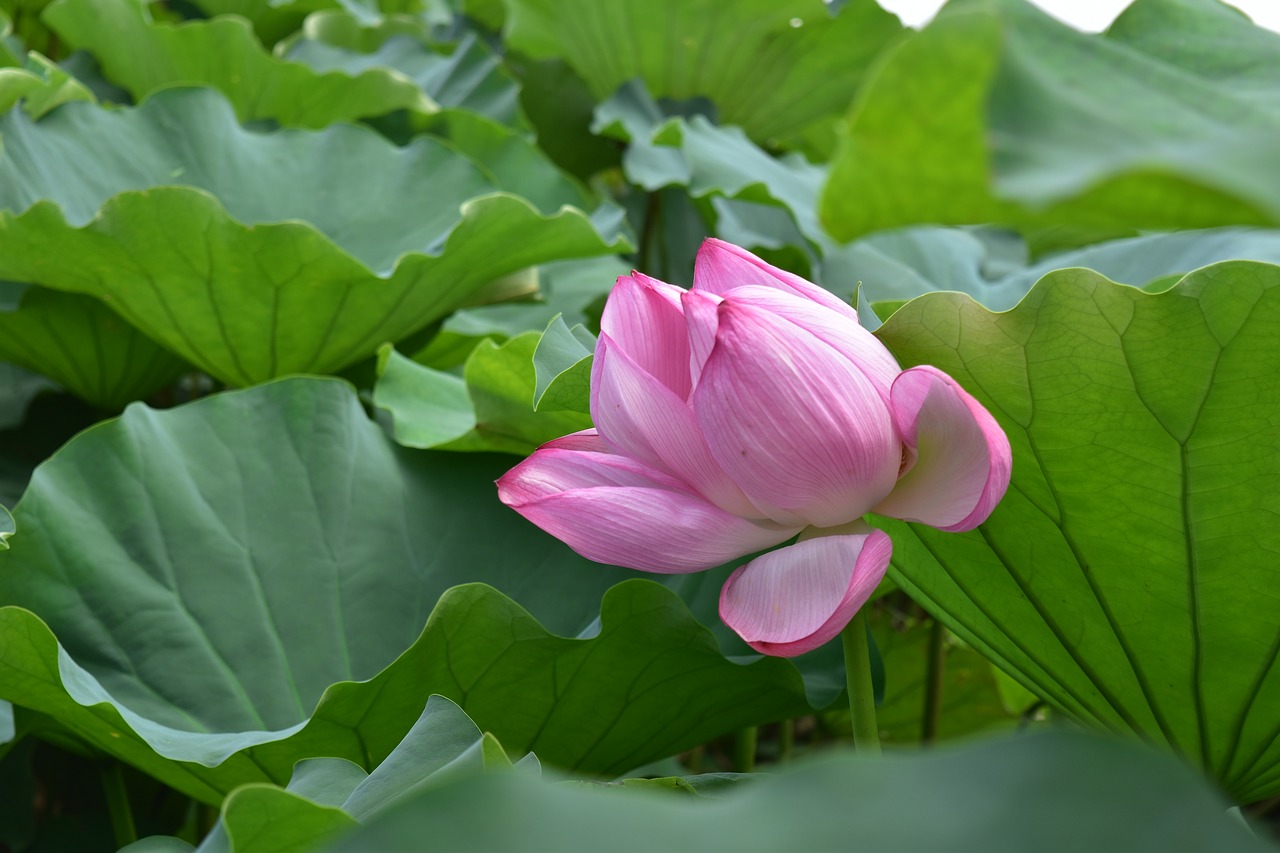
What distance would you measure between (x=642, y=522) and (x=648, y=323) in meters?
0.08

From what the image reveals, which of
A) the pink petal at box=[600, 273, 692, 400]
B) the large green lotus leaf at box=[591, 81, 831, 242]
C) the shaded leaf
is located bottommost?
the large green lotus leaf at box=[591, 81, 831, 242]

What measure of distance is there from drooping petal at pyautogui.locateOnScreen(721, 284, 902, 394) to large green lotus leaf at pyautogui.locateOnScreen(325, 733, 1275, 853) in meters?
0.19

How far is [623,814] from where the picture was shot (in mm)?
261

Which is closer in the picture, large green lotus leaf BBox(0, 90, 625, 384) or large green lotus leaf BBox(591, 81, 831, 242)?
large green lotus leaf BBox(0, 90, 625, 384)

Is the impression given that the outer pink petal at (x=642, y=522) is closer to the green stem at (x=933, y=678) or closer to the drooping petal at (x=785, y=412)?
the drooping petal at (x=785, y=412)

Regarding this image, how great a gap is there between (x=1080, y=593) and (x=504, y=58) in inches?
58.6

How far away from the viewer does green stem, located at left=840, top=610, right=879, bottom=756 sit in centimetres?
49

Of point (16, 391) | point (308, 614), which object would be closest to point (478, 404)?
point (308, 614)

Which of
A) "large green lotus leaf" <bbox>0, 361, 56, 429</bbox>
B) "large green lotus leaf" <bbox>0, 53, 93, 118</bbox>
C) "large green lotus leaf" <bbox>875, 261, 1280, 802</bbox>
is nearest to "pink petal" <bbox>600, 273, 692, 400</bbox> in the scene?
"large green lotus leaf" <bbox>875, 261, 1280, 802</bbox>

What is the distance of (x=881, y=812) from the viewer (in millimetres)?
262

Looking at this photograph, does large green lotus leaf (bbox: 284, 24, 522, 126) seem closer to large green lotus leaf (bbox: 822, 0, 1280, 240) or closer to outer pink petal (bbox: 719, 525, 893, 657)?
outer pink petal (bbox: 719, 525, 893, 657)

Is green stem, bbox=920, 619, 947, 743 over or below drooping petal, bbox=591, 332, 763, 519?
below

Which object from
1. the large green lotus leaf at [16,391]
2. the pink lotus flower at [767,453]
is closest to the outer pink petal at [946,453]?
the pink lotus flower at [767,453]

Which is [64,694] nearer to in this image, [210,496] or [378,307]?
[210,496]
